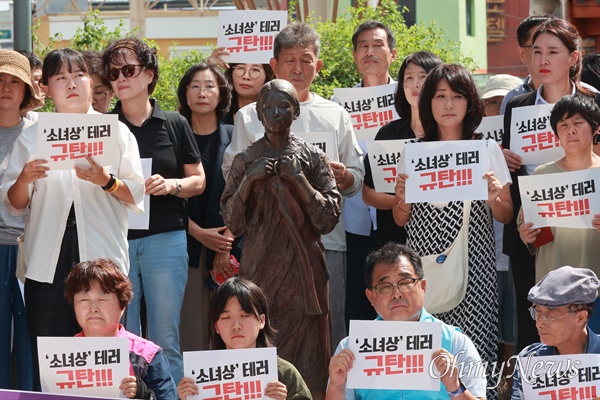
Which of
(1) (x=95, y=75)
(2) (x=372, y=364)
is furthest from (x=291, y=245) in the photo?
A: (1) (x=95, y=75)

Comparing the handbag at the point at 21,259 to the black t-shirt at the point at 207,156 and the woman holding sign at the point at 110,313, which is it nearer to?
the woman holding sign at the point at 110,313

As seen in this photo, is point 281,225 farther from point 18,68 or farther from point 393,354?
point 18,68

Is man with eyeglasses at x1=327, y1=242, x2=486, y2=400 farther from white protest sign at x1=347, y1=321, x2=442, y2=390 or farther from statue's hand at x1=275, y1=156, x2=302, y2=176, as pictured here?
statue's hand at x1=275, y1=156, x2=302, y2=176

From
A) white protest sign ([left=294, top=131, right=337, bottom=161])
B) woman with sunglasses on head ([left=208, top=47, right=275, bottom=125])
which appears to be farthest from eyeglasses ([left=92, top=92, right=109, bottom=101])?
white protest sign ([left=294, top=131, right=337, bottom=161])

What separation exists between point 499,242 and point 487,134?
815 millimetres

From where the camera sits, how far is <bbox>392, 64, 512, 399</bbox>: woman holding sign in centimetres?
724

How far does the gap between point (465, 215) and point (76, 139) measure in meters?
2.30

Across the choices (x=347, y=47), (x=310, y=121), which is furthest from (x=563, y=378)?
(x=347, y=47)

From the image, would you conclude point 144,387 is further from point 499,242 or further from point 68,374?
point 499,242

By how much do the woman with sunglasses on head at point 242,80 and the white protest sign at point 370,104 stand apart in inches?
28.1

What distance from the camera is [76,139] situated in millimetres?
6965

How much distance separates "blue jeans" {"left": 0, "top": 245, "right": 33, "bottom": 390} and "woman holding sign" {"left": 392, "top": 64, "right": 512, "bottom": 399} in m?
2.32

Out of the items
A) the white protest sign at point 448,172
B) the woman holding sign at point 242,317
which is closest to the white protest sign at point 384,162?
the white protest sign at point 448,172

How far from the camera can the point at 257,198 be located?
660cm
